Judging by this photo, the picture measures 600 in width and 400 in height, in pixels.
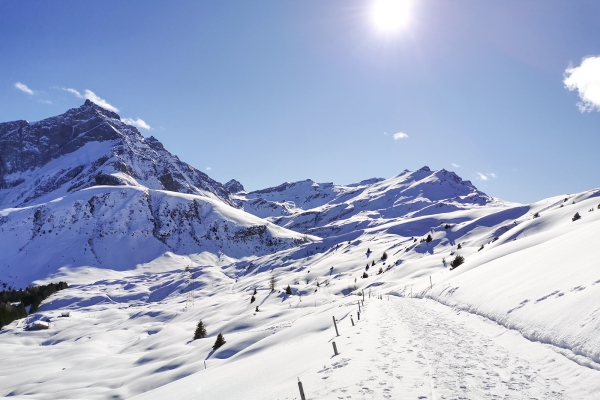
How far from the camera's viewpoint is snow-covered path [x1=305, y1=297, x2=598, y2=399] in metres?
8.77

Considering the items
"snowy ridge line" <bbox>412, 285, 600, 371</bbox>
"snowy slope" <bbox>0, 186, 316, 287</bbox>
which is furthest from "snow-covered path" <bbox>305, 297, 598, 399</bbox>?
Result: "snowy slope" <bbox>0, 186, 316, 287</bbox>

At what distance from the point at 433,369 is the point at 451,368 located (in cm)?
60

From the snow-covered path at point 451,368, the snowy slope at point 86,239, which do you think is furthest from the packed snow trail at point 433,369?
the snowy slope at point 86,239

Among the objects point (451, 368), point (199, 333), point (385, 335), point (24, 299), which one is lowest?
point (199, 333)

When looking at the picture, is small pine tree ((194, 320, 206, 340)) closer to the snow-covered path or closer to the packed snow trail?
the packed snow trail

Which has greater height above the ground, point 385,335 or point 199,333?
point 385,335

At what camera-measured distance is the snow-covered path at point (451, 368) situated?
8.77 metres

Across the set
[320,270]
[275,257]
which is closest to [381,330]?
[320,270]

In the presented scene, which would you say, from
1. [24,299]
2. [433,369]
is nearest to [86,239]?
[24,299]

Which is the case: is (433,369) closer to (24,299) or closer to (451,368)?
(451,368)

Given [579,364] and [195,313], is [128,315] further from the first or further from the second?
[579,364]

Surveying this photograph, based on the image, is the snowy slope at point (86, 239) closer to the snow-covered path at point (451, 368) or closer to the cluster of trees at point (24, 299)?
the cluster of trees at point (24, 299)

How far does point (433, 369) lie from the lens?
423 inches

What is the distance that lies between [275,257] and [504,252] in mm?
111243
